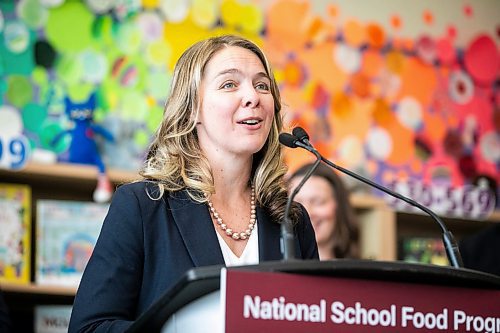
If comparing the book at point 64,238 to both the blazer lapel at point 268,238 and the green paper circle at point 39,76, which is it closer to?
the green paper circle at point 39,76

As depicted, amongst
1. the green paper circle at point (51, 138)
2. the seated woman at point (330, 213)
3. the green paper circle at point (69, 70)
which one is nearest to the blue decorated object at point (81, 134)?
the green paper circle at point (51, 138)

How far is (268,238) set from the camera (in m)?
1.91

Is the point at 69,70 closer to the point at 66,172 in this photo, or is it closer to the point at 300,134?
the point at 66,172

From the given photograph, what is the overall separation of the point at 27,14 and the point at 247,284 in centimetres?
246

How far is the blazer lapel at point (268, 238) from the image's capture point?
1.88 metres

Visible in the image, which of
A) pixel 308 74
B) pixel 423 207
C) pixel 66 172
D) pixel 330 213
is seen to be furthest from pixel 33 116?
pixel 423 207

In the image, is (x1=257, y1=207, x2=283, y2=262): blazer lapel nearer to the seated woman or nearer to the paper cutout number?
the paper cutout number

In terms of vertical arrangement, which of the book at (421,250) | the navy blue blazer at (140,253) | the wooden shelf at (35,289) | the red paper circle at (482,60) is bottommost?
the navy blue blazer at (140,253)

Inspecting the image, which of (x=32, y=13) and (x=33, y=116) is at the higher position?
(x=32, y=13)

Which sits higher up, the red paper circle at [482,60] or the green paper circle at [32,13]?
the red paper circle at [482,60]

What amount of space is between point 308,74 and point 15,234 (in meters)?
1.61

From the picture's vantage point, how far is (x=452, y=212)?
4219 millimetres

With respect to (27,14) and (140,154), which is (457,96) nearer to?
(140,154)

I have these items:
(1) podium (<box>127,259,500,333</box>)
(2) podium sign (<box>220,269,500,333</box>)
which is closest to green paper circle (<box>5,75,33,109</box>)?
(1) podium (<box>127,259,500,333</box>)
